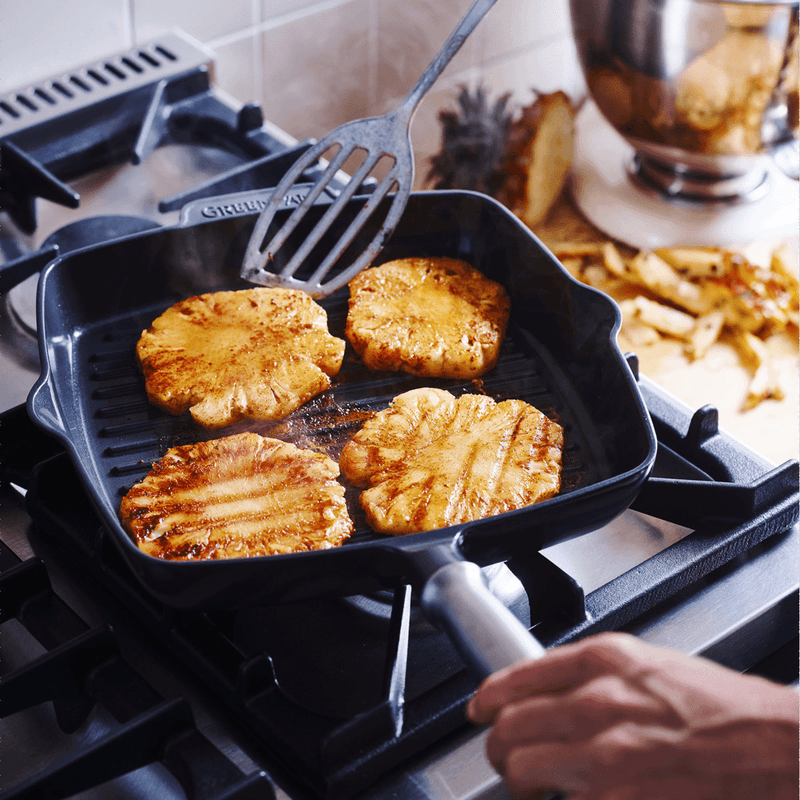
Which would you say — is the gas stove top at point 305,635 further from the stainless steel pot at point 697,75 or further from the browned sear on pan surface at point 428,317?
Answer: the stainless steel pot at point 697,75

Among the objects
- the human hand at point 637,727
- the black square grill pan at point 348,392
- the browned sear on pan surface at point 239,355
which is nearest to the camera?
the human hand at point 637,727

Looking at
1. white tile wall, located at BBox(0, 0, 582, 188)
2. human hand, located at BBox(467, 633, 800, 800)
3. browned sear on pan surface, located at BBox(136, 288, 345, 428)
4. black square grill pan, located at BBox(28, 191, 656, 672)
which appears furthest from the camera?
white tile wall, located at BBox(0, 0, 582, 188)

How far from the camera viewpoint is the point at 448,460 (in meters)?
1.14

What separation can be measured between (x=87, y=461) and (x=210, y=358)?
9.3 inches

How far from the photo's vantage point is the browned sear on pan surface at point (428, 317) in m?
1.30

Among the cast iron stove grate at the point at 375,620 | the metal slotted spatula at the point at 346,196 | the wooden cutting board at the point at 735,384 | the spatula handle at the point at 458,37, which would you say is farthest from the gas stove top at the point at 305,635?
the wooden cutting board at the point at 735,384

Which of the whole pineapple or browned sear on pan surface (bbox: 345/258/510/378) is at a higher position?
browned sear on pan surface (bbox: 345/258/510/378)

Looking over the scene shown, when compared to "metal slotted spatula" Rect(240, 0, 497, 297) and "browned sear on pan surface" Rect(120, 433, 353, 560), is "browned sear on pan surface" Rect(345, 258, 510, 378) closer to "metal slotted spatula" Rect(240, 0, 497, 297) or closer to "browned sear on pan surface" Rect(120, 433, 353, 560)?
"metal slotted spatula" Rect(240, 0, 497, 297)

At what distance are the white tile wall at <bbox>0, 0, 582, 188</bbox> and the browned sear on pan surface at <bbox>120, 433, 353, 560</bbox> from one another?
2.90ft

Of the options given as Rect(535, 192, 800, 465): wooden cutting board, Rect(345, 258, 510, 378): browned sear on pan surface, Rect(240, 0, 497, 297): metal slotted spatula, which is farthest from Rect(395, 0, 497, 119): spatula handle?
Rect(535, 192, 800, 465): wooden cutting board

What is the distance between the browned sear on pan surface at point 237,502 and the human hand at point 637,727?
0.44m

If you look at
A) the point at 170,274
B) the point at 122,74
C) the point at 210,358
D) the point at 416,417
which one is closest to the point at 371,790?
the point at 416,417

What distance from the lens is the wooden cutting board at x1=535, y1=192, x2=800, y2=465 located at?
1812 millimetres

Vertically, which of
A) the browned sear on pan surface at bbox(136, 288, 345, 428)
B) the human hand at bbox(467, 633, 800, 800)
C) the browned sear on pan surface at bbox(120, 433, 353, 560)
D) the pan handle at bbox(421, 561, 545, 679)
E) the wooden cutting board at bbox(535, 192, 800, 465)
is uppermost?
the human hand at bbox(467, 633, 800, 800)
